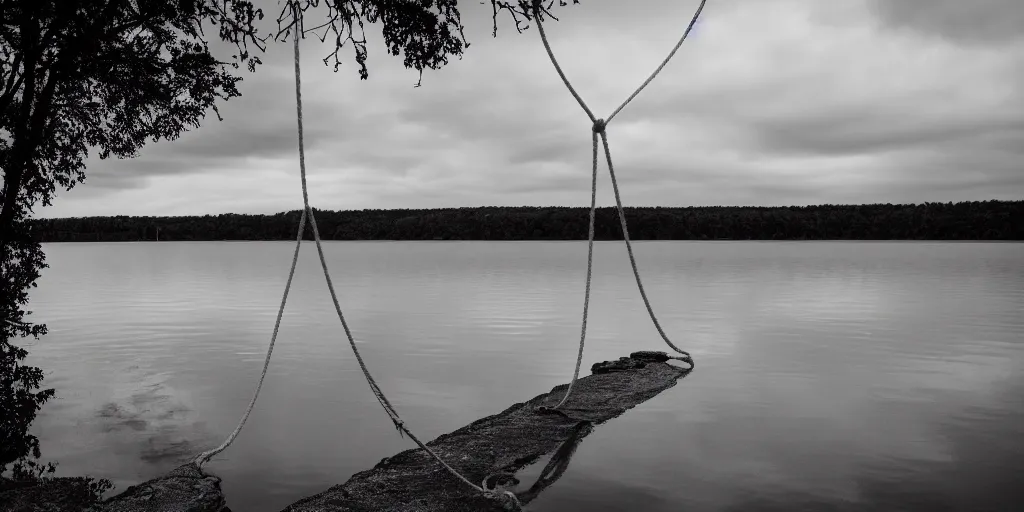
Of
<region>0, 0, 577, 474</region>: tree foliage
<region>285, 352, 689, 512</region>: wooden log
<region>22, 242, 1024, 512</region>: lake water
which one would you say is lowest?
<region>22, 242, 1024, 512</region>: lake water

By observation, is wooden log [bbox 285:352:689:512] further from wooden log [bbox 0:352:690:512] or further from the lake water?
the lake water

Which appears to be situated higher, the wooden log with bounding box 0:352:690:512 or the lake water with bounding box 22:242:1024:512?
the wooden log with bounding box 0:352:690:512

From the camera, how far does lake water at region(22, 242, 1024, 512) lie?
26.2 ft

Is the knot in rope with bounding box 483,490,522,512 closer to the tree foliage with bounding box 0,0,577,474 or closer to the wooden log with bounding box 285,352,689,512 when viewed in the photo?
the wooden log with bounding box 285,352,689,512

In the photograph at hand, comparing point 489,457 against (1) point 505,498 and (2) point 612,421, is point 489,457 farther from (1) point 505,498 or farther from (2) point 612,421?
(2) point 612,421

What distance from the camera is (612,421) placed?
10.1 m

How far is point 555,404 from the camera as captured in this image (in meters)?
10.6

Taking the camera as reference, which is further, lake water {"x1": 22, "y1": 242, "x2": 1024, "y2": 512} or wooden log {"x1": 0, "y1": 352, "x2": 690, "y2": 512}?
lake water {"x1": 22, "y1": 242, "x2": 1024, "y2": 512}

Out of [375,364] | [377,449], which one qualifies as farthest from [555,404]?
[375,364]

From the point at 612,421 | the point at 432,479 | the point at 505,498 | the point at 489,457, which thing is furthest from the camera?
the point at 612,421

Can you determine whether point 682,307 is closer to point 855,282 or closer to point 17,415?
point 855,282

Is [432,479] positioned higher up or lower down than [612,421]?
higher up

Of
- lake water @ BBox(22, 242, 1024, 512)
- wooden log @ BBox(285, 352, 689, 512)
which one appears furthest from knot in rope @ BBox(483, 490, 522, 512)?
lake water @ BBox(22, 242, 1024, 512)

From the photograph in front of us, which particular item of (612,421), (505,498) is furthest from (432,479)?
(612,421)
